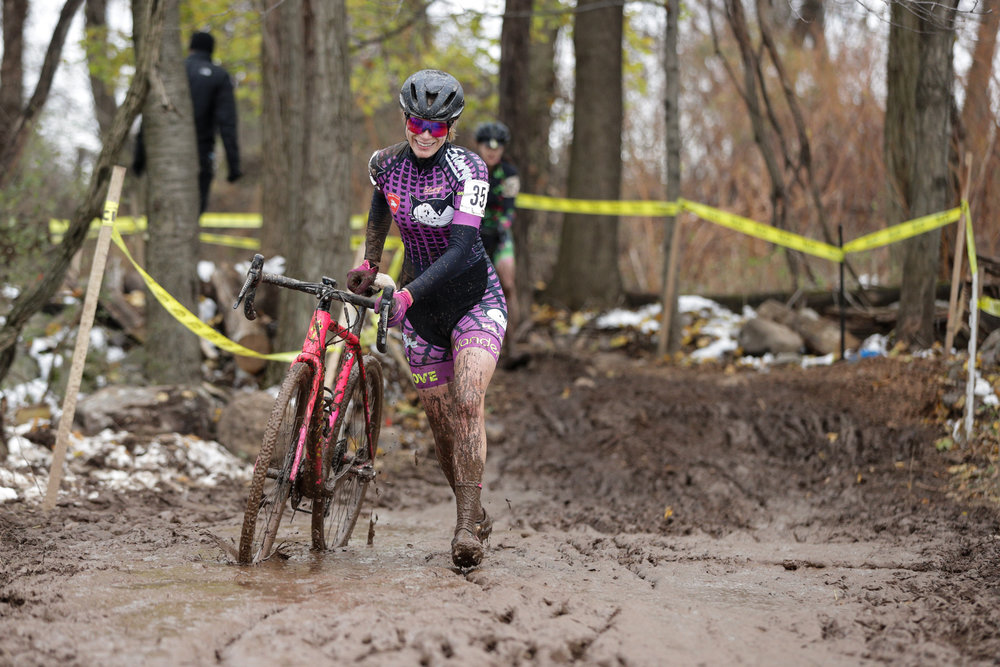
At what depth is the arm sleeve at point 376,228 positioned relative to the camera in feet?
16.2

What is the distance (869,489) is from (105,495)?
16.9 ft

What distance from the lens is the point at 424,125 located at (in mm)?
4496

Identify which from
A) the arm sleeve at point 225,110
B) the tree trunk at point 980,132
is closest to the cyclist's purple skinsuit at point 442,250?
the arm sleeve at point 225,110

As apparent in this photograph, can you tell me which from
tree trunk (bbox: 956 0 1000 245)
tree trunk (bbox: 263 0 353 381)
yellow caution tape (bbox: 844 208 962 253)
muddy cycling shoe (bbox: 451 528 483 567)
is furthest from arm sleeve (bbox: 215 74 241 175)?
tree trunk (bbox: 956 0 1000 245)

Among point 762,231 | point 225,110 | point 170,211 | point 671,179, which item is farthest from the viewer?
point 671,179

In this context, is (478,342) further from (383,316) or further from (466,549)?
(466,549)

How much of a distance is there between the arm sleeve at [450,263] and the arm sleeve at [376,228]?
58 cm

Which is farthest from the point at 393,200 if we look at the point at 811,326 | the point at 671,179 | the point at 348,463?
the point at 811,326

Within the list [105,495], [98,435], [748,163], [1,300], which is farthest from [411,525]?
[748,163]

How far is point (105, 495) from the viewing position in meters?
6.04

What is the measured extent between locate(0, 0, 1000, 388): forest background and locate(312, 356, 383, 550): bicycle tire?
8.30 ft

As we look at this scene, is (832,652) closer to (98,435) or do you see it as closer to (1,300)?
(98,435)

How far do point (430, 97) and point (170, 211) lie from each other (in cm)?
431

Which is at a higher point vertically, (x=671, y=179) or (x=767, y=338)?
(x=671, y=179)
